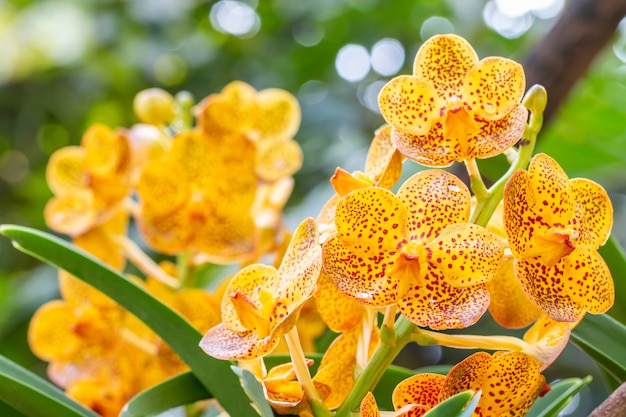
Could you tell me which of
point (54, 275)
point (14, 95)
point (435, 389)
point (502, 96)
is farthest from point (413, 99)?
point (14, 95)

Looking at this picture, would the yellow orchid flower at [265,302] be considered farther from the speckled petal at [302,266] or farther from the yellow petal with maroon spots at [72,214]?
the yellow petal with maroon spots at [72,214]

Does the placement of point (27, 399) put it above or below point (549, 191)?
below

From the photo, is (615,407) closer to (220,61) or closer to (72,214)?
(72,214)

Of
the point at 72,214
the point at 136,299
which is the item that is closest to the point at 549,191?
the point at 136,299

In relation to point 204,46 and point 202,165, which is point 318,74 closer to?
point 204,46

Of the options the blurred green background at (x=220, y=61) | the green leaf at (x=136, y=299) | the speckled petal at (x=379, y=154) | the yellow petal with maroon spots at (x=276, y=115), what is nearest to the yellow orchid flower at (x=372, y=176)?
the speckled petal at (x=379, y=154)

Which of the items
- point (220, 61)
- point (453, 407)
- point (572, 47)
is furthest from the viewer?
point (220, 61)

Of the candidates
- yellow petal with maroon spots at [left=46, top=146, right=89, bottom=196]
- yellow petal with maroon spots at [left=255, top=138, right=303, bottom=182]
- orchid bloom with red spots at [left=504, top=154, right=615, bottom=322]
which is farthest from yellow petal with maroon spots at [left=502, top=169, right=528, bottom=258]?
yellow petal with maroon spots at [left=46, top=146, right=89, bottom=196]

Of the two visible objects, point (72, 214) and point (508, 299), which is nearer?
point (508, 299)
